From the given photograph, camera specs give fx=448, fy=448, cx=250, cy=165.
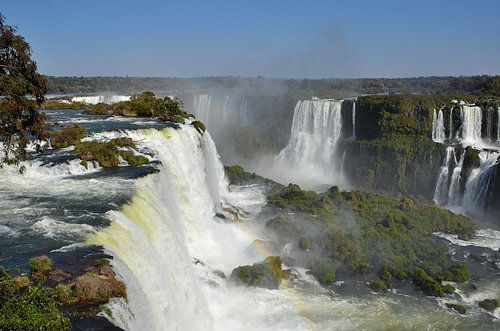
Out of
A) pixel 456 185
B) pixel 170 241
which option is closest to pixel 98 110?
pixel 170 241

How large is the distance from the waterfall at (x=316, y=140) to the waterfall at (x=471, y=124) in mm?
11098

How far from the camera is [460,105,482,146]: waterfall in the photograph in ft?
121

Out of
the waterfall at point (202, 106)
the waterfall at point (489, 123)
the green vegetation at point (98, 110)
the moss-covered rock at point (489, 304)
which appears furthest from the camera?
the waterfall at point (202, 106)

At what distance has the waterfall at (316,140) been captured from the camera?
43.6m

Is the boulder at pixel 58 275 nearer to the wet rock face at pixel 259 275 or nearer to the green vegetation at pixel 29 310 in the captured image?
the green vegetation at pixel 29 310

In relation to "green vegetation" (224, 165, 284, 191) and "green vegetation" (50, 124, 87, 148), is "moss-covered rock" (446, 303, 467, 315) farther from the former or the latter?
"green vegetation" (50, 124, 87, 148)

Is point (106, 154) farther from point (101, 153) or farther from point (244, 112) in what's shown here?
point (244, 112)

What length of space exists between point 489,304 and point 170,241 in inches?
538

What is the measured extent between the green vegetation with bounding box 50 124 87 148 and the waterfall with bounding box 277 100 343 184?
86.0 feet

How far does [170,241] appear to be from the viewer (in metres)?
13.9

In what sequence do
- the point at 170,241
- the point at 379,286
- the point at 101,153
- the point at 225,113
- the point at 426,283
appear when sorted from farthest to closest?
the point at 225,113 < the point at 426,283 < the point at 379,286 < the point at 101,153 < the point at 170,241

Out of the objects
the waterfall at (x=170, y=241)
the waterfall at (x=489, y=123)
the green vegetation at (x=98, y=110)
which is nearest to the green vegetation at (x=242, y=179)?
the waterfall at (x=170, y=241)

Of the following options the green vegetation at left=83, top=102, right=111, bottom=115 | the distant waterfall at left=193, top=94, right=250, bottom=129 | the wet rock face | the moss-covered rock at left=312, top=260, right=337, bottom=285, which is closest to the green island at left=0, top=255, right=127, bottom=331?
the wet rock face

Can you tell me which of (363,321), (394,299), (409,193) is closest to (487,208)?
(409,193)
